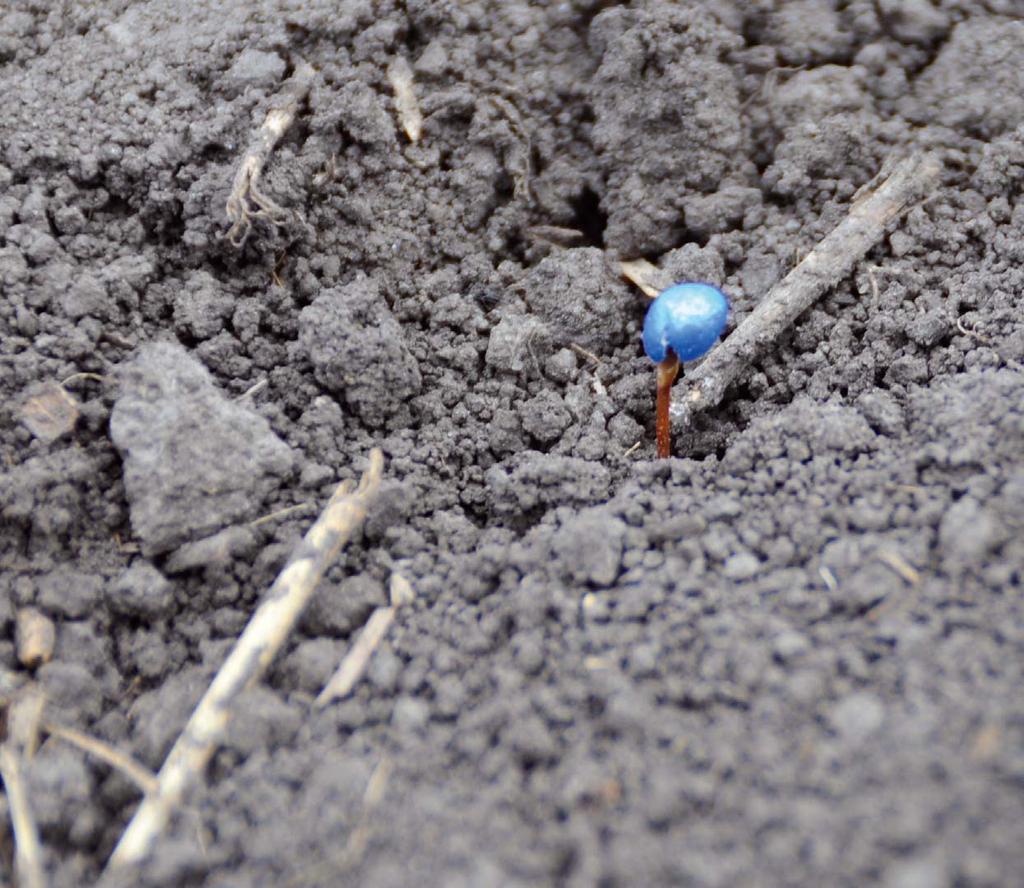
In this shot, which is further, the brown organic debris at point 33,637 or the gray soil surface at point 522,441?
the brown organic debris at point 33,637

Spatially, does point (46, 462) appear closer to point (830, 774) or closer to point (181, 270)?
point (181, 270)

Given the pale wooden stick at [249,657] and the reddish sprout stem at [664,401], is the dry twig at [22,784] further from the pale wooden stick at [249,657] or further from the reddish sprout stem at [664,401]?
the reddish sprout stem at [664,401]

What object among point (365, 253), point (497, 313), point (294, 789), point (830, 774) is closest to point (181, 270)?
point (365, 253)

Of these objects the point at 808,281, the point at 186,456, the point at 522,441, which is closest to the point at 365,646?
the point at 186,456

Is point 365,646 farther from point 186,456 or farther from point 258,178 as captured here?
point 258,178

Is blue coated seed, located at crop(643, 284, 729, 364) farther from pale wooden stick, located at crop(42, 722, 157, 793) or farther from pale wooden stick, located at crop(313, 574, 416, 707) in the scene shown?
pale wooden stick, located at crop(42, 722, 157, 793)

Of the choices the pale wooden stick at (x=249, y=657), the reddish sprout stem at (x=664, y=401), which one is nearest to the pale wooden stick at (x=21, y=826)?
the pale wooden stick at (x=249, y=657)
